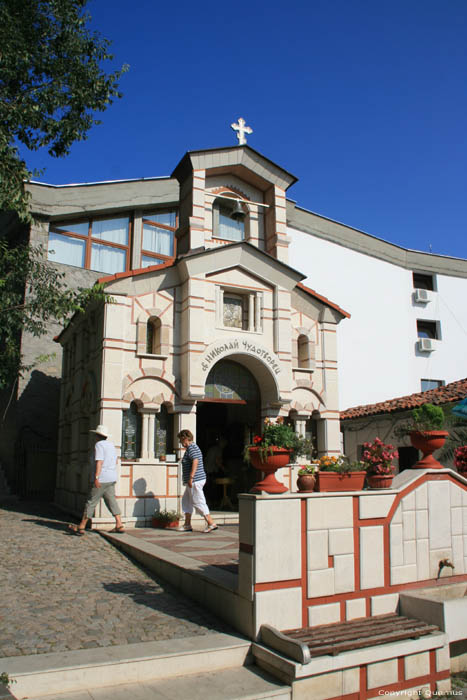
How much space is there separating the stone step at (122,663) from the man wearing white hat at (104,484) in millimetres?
5582

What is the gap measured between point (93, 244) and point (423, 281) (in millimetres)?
16268

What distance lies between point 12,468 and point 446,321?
803 inches

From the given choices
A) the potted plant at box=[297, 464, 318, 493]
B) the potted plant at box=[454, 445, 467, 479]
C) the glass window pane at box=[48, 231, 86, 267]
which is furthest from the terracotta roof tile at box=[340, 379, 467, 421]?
the glass window pane at box=[48, 231, 86, 267]

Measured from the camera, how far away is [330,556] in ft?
20.2

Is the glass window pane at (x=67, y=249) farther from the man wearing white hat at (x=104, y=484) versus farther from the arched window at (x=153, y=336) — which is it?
the man wearing white hat at (x=104, y=484)

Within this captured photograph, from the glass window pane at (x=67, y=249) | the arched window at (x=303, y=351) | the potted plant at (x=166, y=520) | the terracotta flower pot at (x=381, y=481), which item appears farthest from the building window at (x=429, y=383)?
the terracotta flower pot at (x=381, y=481)

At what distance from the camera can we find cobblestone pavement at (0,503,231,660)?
5617 millimetres

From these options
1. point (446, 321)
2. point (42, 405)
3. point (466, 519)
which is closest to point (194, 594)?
point (466, 519)

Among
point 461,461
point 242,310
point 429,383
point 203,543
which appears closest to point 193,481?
point 203,543

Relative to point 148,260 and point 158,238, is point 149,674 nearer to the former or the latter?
point 148,260

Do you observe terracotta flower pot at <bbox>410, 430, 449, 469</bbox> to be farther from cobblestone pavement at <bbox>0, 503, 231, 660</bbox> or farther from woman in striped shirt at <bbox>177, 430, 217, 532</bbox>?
woman in striped shirt at <bbox>177, 430, 217, 532</bbox>

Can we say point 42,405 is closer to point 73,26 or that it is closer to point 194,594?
point 73,26

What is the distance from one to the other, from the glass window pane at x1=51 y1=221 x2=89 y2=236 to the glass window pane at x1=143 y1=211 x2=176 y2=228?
8.19 feet

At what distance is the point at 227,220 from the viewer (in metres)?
15.2
